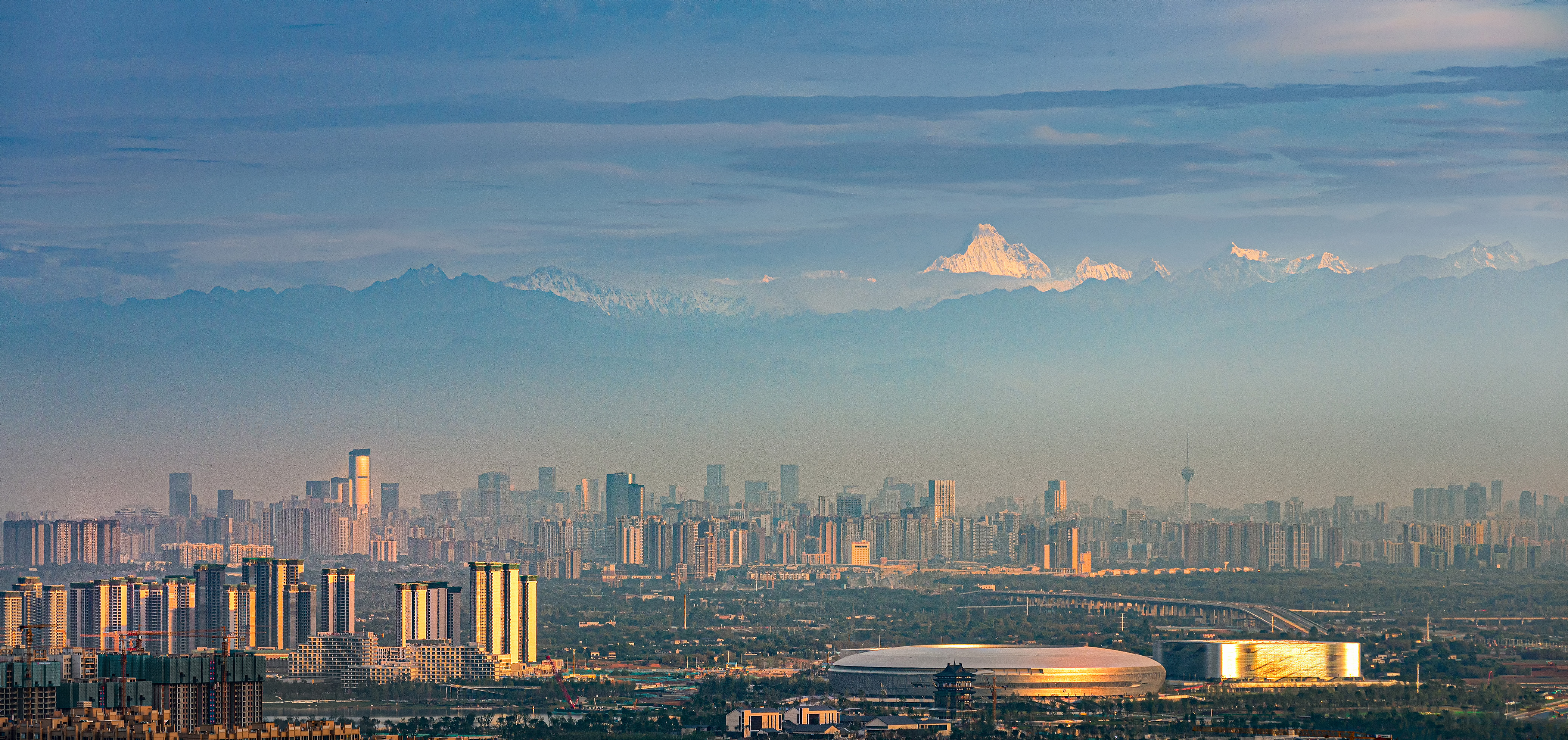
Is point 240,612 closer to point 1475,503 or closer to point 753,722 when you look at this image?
point 753,722

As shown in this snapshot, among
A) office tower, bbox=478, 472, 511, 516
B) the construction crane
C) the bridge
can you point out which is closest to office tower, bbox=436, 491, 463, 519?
office tower, bbox=478, 472, 511, 516

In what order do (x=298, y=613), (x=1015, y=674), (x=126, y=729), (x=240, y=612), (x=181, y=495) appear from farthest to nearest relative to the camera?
(x=181, y=495)
(x=298, y=613)
(x=240, y=612)
(x=1015, y=674)
(x=126, y=729)

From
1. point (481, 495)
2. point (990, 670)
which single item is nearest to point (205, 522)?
point (481, 495)

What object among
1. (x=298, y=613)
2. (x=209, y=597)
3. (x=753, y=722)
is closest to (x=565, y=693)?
(x=753, y=722)

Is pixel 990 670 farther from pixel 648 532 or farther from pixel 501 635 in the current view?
pixel 648 532

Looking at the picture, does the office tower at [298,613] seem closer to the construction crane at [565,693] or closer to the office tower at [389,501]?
the construction crane at [565,693]

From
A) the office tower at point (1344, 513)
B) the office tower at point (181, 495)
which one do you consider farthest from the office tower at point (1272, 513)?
the office tower at point (181, 495)
